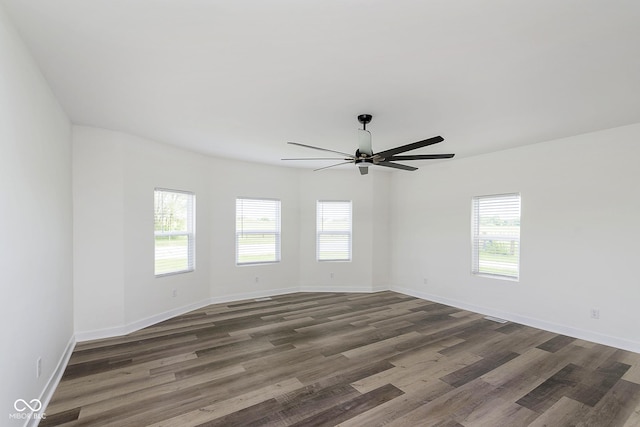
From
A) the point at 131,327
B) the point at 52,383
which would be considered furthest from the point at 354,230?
the point at 52,383

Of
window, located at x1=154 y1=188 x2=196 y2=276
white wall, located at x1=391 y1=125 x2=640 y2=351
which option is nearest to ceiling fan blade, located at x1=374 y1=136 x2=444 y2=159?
white wall, located at x1=391 y1=125 x2=640 y2=351

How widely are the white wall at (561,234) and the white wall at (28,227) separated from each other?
18.4 ft

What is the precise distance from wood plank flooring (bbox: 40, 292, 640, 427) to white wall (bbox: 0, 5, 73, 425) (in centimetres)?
54

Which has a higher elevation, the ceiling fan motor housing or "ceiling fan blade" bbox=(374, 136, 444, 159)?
the ceiling fan motor housing

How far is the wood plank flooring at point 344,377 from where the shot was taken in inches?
94.9

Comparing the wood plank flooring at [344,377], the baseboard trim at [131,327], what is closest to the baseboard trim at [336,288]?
the wood plank flooring at [344,377]

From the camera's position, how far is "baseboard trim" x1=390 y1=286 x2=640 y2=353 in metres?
3.72

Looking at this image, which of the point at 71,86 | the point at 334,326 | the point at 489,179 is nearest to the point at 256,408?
the point at 334,326

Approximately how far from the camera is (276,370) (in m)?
3.14

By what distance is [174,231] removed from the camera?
4926mm

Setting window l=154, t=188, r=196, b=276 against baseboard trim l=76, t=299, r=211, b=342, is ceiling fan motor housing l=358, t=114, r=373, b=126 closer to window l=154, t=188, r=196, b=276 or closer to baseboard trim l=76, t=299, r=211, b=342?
window l=154, t=188, r=196, b=276

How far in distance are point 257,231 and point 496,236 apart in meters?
4.25

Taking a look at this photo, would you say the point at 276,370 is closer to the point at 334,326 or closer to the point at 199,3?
the point at 334,326

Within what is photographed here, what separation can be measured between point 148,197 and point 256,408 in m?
3.29
